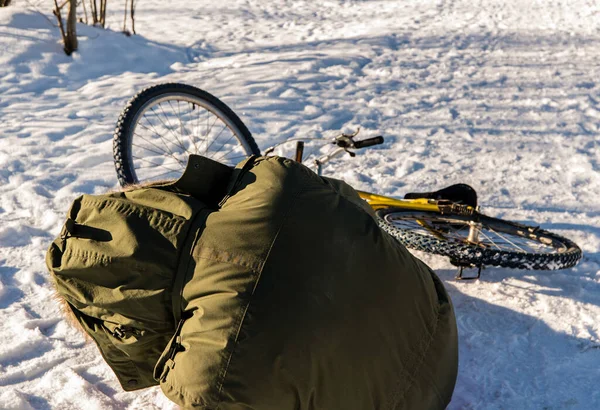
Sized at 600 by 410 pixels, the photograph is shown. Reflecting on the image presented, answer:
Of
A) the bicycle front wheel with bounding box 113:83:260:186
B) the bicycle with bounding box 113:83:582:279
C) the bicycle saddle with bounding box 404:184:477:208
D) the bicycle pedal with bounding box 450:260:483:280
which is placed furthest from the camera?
the bicycle saddle with bounding box 404:184:477:208

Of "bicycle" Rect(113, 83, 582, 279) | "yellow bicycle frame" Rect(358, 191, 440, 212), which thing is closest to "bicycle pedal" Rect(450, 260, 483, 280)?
"bicycle" Rect(113, 83, 582, 279)

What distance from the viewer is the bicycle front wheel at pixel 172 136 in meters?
2.85

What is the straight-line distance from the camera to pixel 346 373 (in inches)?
59.7

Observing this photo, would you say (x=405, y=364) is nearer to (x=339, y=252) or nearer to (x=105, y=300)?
(x=339, y=252)

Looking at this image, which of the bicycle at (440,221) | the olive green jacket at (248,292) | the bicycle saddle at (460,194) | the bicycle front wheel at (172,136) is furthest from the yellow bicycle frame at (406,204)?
the olive green jacket at (248,292)

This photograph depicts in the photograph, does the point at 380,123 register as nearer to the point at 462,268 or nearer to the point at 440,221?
the point at 440,221

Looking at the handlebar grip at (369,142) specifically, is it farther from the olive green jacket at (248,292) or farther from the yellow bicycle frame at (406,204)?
the olive green jacket at (248,292)

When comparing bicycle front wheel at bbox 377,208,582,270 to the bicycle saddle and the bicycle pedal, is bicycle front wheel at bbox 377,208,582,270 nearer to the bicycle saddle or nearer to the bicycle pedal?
the bicycle pedal

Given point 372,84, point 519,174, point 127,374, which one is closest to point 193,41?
point 372,84

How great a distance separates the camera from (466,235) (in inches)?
114

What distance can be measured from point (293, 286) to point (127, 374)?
660 millimetres

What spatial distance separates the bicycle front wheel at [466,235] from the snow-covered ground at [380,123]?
0.16 m

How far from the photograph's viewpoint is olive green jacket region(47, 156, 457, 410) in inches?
55.8

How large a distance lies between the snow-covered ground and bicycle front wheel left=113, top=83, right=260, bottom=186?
0.35 metres
